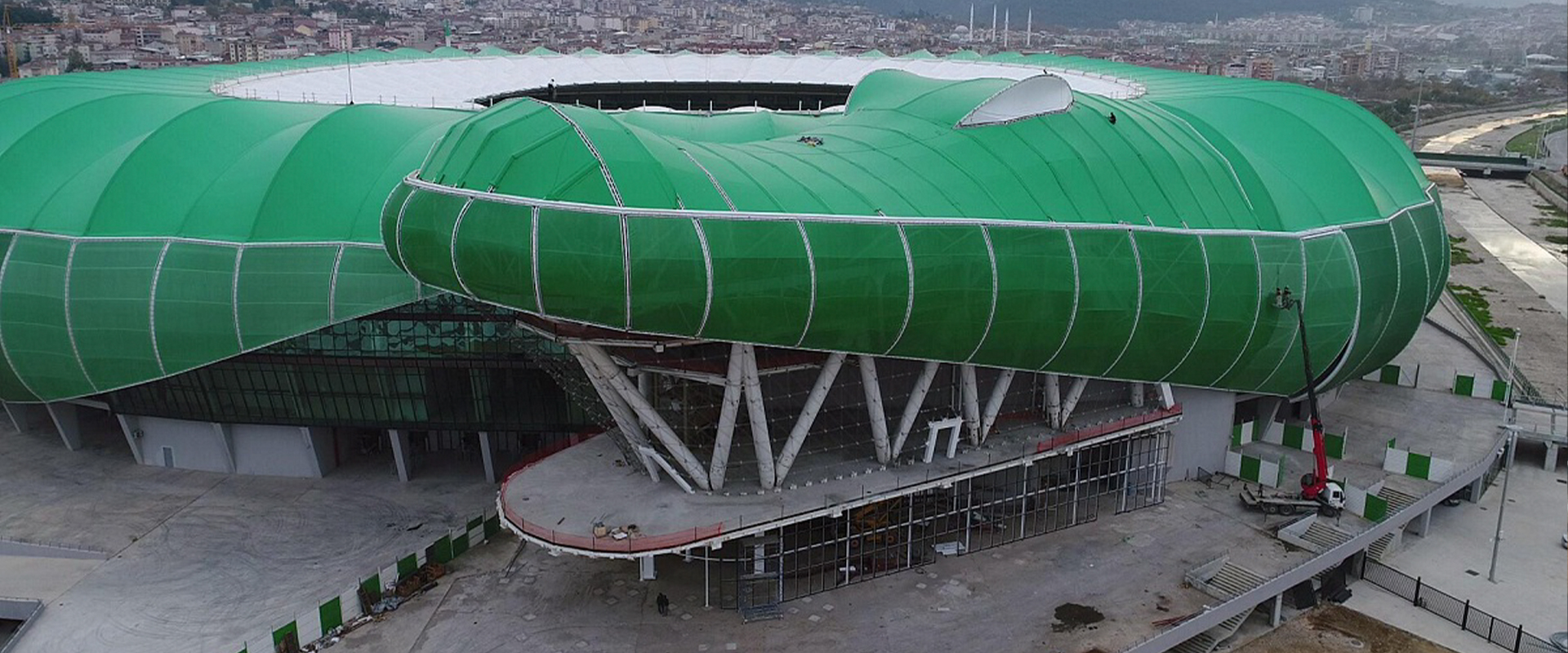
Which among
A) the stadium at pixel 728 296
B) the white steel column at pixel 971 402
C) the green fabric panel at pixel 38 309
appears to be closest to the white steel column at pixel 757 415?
the stadium at pixel 728 296

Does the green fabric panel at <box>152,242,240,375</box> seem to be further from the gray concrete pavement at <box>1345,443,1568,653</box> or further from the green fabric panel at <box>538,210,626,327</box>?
the gray concrete pavement at <box>1345,443,1568,653</box>

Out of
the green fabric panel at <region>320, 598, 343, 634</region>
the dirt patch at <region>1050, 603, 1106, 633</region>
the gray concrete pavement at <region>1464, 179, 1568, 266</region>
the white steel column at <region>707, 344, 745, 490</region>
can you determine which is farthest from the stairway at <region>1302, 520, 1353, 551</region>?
the gray concrete pavement at <region>1464, 179, 1568, 266</region>

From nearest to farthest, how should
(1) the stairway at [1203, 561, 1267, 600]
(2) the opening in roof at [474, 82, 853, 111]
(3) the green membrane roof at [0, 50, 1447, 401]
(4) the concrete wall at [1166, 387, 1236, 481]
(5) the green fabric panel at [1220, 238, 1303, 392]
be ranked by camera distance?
(3) the green membrane roof at [0, 50, 1447, 401] → (1) the stairway at [1203, 561, 1267, 600] → (5) the green fabric panel at [1220, 238, 1303, 392] → (4) the concrete wall at [1166, 387, 1236, 481] → (2) the opening in roof at [474, 82, 853, 111]

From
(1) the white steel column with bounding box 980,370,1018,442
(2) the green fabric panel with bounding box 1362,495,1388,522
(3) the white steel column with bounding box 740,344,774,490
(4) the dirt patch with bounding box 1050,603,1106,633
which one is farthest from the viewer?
(2) the green fabric panel with bounding box 1362,495,1388,522

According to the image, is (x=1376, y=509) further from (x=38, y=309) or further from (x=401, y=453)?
(x=38, y=309)

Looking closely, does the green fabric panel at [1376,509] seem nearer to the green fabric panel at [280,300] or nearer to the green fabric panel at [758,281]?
the green fabric panel at [758,281]

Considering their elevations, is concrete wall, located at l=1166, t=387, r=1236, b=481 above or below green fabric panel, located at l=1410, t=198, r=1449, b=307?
below

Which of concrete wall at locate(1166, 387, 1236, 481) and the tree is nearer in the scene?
concrete wall at locate(1166, 387, 1236, 481)
